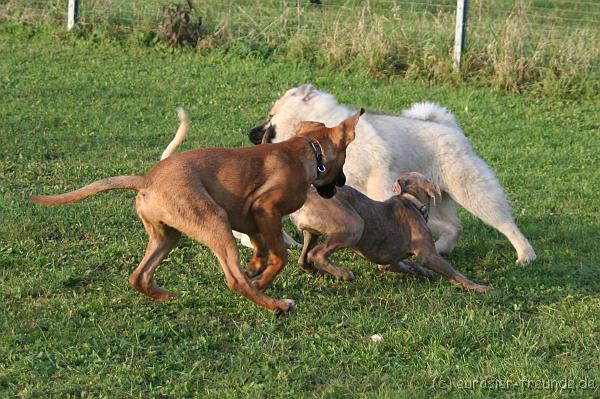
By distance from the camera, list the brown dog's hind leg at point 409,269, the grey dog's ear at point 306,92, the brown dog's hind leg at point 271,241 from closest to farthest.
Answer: the brown dog's hind leg at point 271,241 → the brown dog's hind leg at point 409,269 → the grey dog's ear at point 306,92

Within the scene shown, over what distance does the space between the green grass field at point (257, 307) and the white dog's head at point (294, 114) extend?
39.0 inches

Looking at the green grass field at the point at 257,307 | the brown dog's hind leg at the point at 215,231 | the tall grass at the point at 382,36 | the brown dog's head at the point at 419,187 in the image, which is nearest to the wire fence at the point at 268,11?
the tall grass at the point at 382,36

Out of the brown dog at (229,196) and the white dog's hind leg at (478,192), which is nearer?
the brown dog at (229,196)

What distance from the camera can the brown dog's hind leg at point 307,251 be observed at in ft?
22.4

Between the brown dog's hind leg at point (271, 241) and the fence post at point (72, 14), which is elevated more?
the brown dog's hind leg at point (271, 241)

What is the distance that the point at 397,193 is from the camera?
7.21 m

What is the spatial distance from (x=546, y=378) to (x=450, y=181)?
3071 mm

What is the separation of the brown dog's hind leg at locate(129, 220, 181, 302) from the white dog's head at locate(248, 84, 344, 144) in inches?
73.8

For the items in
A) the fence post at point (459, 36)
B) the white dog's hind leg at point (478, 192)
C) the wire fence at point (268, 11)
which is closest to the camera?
the white dog's hind leg at point (478, 192)

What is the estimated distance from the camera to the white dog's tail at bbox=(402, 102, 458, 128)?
825 centimetres

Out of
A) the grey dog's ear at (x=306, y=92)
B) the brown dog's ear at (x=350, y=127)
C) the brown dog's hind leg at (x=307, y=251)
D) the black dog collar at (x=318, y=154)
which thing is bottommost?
the brown dog's hind leg at (x=307, y=251)

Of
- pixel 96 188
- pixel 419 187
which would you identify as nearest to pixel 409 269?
pixel 419 187

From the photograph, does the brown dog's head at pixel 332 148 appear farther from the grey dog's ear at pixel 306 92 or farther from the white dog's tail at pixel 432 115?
the white dog's tail at pixel 432 115

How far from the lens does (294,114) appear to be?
311 inches
